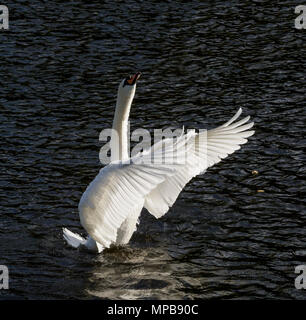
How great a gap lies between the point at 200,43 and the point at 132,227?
351 inches

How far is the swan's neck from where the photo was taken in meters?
10.5

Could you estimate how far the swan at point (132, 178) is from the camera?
28.9ft

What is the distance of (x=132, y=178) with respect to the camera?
8938 millimetres

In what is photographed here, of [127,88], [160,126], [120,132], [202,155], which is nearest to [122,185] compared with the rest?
[120,132]

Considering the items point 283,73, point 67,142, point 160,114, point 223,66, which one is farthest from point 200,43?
point 67,142

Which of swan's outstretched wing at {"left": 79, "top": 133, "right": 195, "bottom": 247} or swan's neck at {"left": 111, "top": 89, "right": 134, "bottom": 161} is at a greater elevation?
swan's neck at {"left": 111, "top": 89, "right": 134, "bottom": 161}
